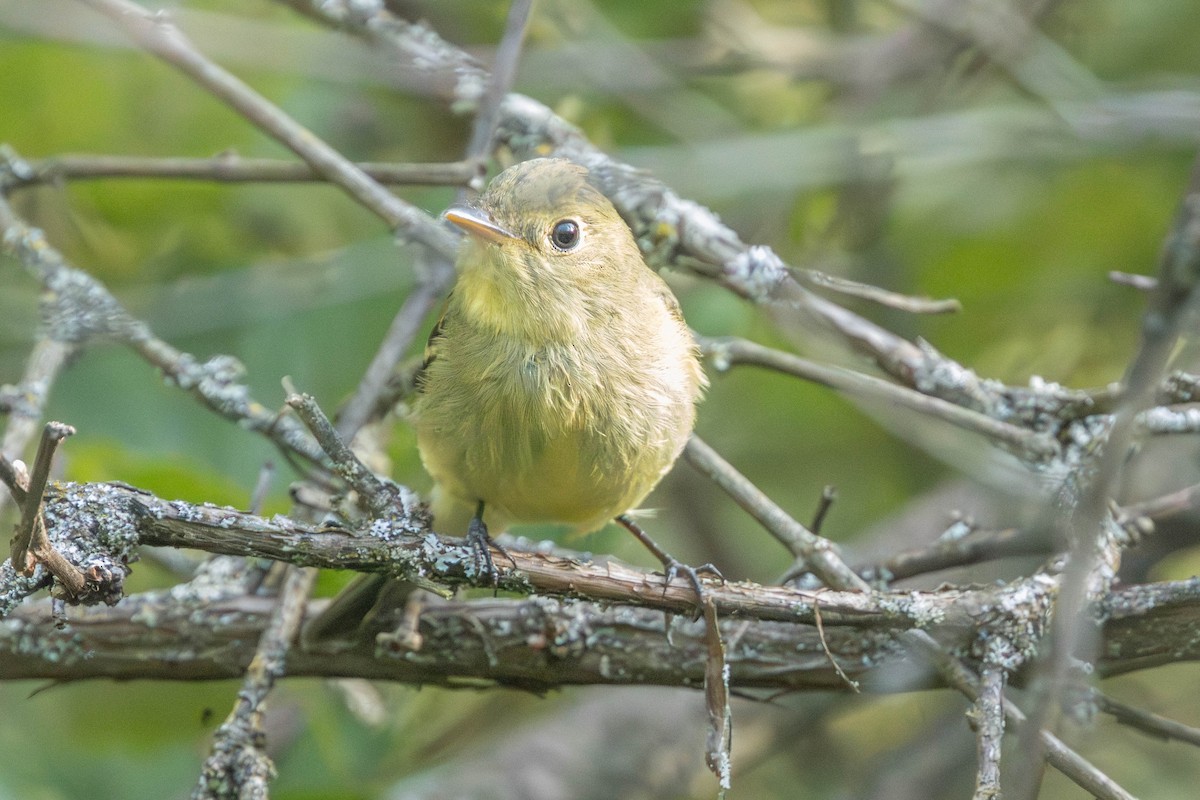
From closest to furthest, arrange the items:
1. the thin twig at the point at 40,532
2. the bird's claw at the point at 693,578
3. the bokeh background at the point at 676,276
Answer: the thin twig at the point at 40,532 → the bird's claw at the point at 693,578 → the bokeh background at the point at 676,276

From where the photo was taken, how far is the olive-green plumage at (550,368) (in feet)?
11.0

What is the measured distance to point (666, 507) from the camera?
552cm

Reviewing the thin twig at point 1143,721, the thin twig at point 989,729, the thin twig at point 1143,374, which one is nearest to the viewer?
the thin twig at point 1143,374

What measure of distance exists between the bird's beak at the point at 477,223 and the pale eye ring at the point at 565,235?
15 cm

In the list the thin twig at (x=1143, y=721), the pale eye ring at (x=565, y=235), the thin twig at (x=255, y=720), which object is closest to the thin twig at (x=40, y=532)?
the thin twig at (x=255, y=720)

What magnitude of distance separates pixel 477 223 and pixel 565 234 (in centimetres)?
33

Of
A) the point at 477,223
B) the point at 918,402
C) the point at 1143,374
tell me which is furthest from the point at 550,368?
the point at 1143,374

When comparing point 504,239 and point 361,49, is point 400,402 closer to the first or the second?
point 504,239

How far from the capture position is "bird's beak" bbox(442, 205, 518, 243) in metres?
3.46

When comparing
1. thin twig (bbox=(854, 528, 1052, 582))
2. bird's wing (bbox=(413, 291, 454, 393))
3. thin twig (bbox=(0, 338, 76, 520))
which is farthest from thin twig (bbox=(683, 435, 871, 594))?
thin twig (bbox=(0, 338, 76, 520))

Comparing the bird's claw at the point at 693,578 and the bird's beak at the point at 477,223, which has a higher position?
the bird's beak at the point at 477,223

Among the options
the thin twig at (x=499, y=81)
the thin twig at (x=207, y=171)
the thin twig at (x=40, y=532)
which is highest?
the thin twig at (x=499, y=81)

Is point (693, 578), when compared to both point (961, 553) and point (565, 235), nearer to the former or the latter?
point (961, 553)

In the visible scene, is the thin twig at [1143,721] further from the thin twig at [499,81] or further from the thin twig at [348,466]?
the thin twig at [499,81]
